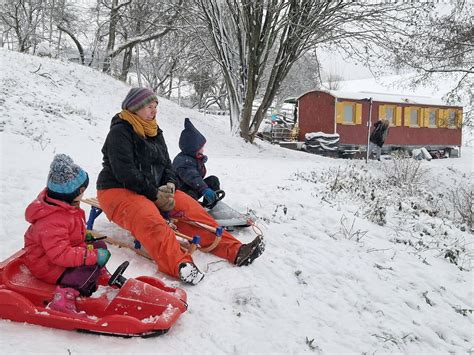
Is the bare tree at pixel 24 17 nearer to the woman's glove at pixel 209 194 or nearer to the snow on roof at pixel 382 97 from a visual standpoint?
the snow on roof at pixel 382 97

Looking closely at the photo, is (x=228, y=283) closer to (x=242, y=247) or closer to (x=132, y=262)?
(x=242, y=247)

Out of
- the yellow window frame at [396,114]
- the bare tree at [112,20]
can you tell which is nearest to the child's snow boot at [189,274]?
the yellow window frame at [396,114]

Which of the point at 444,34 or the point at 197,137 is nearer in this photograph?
the point at 197,137

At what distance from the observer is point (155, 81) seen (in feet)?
114

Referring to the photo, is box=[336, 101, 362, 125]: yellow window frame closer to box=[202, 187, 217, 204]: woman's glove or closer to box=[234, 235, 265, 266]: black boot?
box=[202, 187, 217, 204]: woman's glove

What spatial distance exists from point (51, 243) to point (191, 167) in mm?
2259

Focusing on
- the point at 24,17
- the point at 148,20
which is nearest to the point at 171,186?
the point at 148,20

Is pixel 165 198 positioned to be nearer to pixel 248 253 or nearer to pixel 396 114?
pixel 248 253

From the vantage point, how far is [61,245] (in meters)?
2.82

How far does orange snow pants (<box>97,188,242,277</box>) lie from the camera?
3.56m

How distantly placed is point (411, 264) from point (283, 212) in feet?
5.92

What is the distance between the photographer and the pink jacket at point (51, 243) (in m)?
2.80

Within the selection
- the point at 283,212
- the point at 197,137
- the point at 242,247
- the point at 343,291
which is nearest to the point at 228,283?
the point at 242,247

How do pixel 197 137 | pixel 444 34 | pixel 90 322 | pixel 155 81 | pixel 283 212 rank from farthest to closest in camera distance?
pixel 155 81, pixel 444 34, pixel 283 212, pixel 197 137, pixel 90 322
